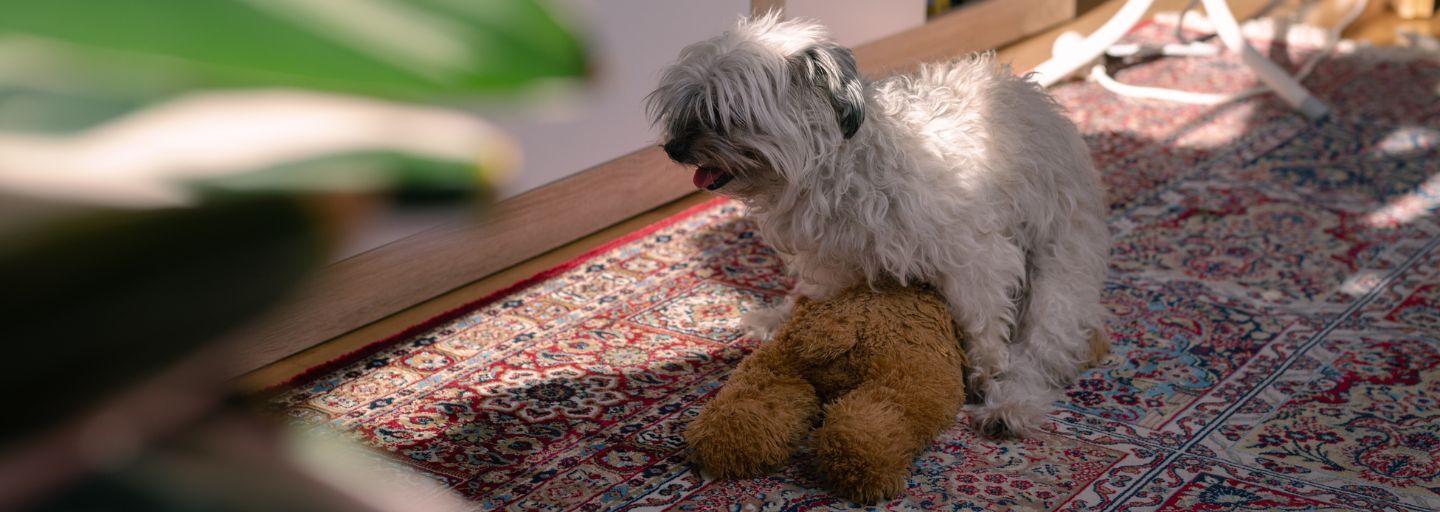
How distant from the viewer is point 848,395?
186cm

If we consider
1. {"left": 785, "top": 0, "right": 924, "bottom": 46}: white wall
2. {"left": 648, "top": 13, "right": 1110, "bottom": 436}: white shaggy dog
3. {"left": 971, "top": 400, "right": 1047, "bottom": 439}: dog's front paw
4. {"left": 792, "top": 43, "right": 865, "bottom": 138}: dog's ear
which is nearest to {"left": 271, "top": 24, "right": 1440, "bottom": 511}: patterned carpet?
{"left": 971, "top": 400, "right": 1047, "bottom": 439}: dog's front paw

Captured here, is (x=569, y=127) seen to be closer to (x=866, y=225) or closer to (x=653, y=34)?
(x=653, y=34)

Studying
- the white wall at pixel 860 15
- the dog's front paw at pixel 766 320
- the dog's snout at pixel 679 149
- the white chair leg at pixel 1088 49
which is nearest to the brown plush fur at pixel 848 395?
the dog's front paw at pixel 766 320

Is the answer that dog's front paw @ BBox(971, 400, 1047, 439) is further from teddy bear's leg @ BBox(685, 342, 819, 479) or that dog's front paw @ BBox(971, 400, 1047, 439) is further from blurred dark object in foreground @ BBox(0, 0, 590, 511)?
blurred dark object in foreground @ BBox(0, 0, 590, 511)

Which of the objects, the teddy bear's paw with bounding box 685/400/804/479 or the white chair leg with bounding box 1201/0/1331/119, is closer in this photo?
the teddy bear's paw with bounding box 685/400/804/479

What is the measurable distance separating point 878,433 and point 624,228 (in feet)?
4.15

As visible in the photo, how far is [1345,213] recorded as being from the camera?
2971mm

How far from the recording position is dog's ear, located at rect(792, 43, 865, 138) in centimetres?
184

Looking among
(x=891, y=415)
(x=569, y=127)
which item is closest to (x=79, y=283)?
(x=891, y=415)

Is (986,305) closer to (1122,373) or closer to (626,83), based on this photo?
(1122,373)

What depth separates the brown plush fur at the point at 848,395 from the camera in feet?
5.87

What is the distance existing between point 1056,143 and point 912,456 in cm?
59

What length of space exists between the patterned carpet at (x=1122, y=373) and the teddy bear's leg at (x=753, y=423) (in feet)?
0.10

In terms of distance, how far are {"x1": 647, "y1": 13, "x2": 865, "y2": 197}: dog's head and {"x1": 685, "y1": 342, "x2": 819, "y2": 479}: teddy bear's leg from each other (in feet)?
0.92
